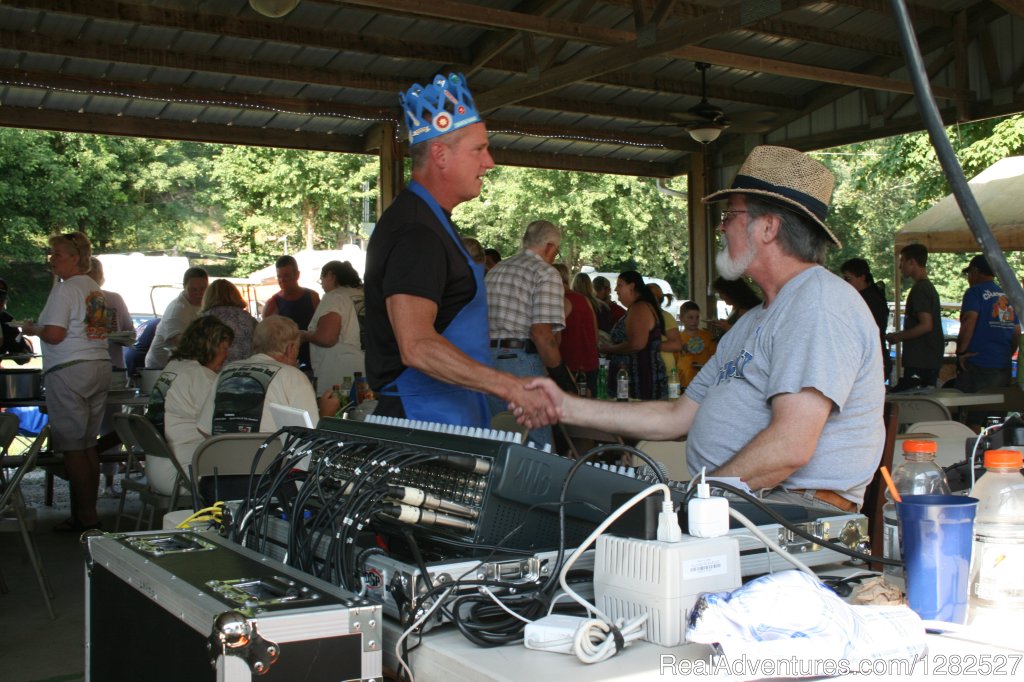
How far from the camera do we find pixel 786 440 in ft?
6.12

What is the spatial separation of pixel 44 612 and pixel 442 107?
3272 mm

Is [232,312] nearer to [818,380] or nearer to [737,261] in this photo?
[737,261]

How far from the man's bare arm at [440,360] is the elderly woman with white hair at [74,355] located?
12.9ft

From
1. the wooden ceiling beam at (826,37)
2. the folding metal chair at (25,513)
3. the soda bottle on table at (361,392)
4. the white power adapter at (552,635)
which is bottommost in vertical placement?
the folding metal chair at (25,513)

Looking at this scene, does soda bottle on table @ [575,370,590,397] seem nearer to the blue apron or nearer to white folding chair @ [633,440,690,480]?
white folding chair @ [633,440,690,480]

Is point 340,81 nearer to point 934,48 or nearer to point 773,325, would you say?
point 934,48

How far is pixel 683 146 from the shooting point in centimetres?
1289

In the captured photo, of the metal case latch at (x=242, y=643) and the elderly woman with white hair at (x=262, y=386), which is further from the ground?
the elderly woman with white hair at (x=262, y=386)

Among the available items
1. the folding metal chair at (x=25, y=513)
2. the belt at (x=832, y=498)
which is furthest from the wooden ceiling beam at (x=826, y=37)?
the belt at (x=832, y=498)

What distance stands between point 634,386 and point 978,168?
11.4 meters

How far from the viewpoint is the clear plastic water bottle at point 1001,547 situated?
1416mm

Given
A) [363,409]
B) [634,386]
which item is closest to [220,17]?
[634,386]

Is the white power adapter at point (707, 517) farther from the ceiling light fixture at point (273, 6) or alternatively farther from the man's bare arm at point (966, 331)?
the man's bare arm at point (966, 331)

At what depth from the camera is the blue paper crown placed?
2369 mm
